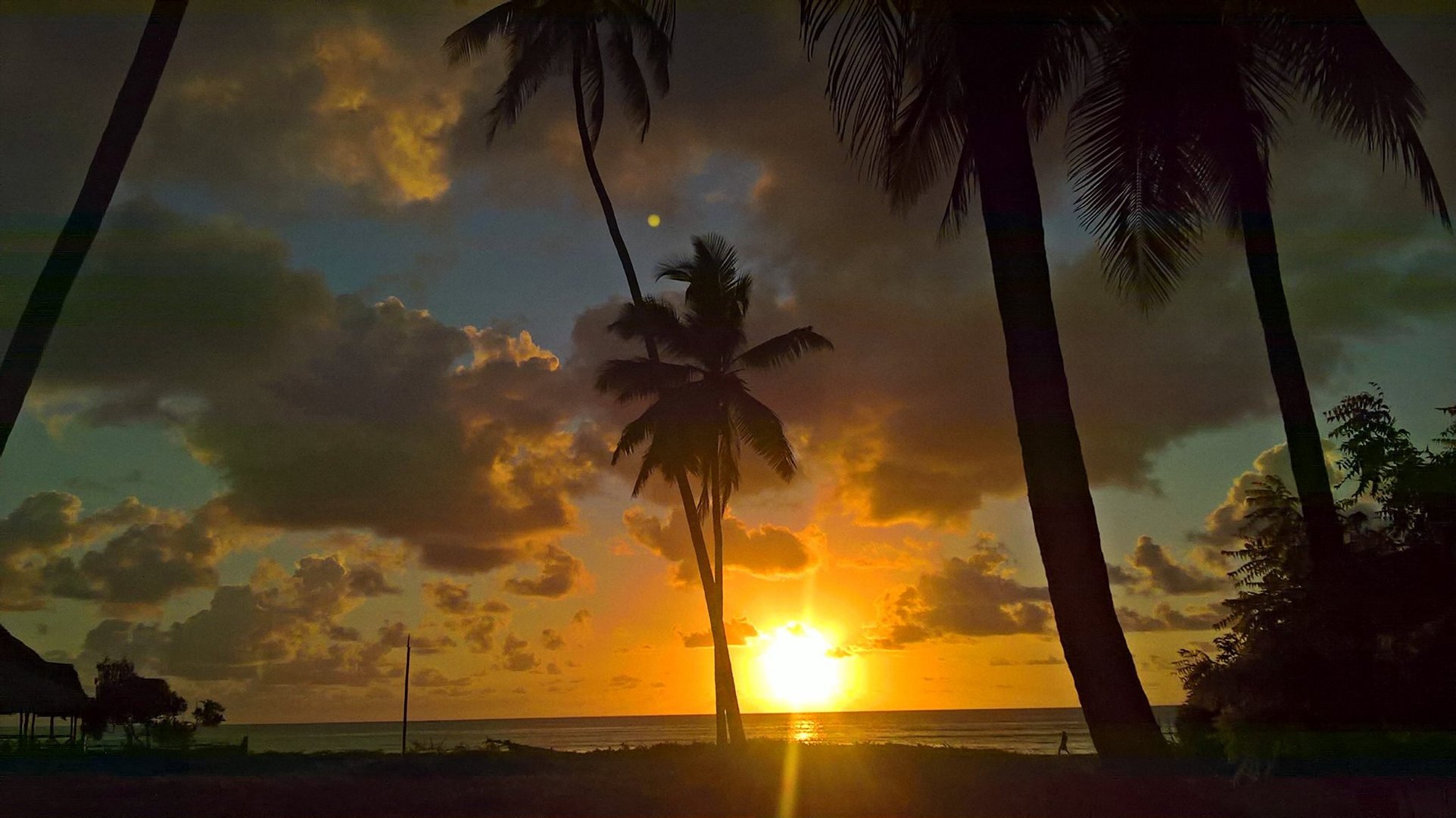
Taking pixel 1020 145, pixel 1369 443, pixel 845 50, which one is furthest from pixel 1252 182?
pixel 845 50

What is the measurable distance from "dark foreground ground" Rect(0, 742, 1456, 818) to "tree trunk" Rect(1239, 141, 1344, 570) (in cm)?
300

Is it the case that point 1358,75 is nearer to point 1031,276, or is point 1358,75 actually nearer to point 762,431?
point 1031,276

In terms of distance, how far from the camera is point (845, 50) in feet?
27.9

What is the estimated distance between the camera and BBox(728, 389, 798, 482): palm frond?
91.6ft

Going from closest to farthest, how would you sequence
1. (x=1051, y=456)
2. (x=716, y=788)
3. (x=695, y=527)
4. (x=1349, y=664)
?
(x=1051, y=456) → (x=1349, y=664) → (x=716, y=788) → (x=695, y=527)

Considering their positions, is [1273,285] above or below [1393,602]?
above

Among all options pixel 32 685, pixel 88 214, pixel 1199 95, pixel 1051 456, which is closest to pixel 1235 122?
pixel 1199 95

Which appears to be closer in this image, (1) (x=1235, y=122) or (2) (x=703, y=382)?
(1) (x=1235, y=122)

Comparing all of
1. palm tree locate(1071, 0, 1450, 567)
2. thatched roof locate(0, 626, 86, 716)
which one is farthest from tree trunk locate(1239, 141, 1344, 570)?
thatched roof locate(0, 626, 86, 716)

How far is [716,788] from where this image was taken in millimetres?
15211

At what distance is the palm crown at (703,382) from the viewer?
1090 inches

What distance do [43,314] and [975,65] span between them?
926 centimetres

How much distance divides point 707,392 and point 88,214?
18.2 meters

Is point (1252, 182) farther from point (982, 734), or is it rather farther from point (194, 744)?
point (982, 734)
